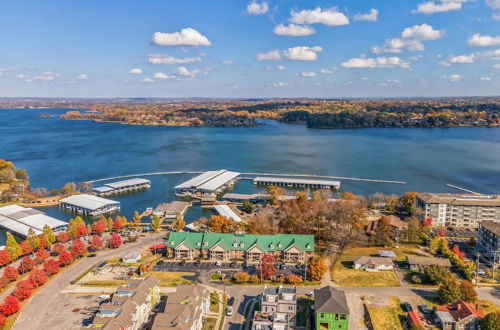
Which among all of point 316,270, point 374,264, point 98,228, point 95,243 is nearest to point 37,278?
point 95,243

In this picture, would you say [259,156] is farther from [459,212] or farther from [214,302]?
[214,302]

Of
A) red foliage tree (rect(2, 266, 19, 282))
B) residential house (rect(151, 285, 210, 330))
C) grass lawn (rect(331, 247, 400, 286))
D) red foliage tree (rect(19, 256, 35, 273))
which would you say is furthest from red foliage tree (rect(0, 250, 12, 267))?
grass lawn (rect(331, 247, 400, 286))

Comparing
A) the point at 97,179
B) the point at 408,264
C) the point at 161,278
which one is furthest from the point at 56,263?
the point at 97,179

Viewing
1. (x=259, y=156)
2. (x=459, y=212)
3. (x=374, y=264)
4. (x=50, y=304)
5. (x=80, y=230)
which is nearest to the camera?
(x=50, y=304)

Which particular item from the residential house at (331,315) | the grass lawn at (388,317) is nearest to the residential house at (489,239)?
the grass lawn at (388,317)

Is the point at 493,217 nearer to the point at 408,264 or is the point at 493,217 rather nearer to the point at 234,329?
the point at 408,264

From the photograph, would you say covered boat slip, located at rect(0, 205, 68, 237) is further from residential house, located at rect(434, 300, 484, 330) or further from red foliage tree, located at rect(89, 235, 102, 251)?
residential house, located at rect(434, 300, 484, 330)

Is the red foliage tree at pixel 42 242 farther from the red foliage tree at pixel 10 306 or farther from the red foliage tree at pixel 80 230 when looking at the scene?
the red foliage tree at pixel 10 306
